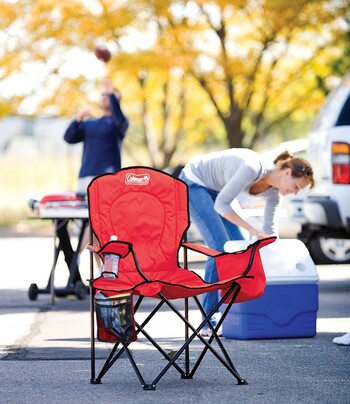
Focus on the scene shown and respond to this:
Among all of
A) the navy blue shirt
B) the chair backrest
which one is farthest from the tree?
the chair backrest

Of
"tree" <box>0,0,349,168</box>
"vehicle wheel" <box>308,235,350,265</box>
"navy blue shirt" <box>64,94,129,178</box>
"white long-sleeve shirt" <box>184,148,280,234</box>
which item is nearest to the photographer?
"white long-sleeve shirt" <box>184,148,280,234</box>

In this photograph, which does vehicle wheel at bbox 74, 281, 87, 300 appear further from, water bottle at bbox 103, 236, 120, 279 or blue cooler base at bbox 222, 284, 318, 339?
water bottle at bbox 103, 236, 120, 279

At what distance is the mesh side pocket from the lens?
648 centimetres

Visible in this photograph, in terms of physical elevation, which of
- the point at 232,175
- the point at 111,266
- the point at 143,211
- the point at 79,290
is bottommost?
the point at 79,290

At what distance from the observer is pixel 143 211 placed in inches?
284

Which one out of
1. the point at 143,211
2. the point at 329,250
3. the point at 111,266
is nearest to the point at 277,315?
the point at 143,211

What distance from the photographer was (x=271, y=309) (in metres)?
8.83

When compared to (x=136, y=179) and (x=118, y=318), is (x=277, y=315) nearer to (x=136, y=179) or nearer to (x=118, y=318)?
(x=136, y=179)

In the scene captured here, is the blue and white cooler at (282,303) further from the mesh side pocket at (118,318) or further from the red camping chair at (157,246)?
the mesh side pocket at (118,318)

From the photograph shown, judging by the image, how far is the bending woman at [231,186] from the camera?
28.4 ft

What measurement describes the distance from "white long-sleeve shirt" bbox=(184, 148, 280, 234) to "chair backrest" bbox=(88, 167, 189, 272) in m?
1.43

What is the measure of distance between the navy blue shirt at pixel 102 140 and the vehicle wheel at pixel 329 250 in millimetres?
3322

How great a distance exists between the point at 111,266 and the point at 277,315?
8.32 feet

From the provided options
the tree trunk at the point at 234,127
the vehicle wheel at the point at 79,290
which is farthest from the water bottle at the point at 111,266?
the tree trunk at the point at 234,127
